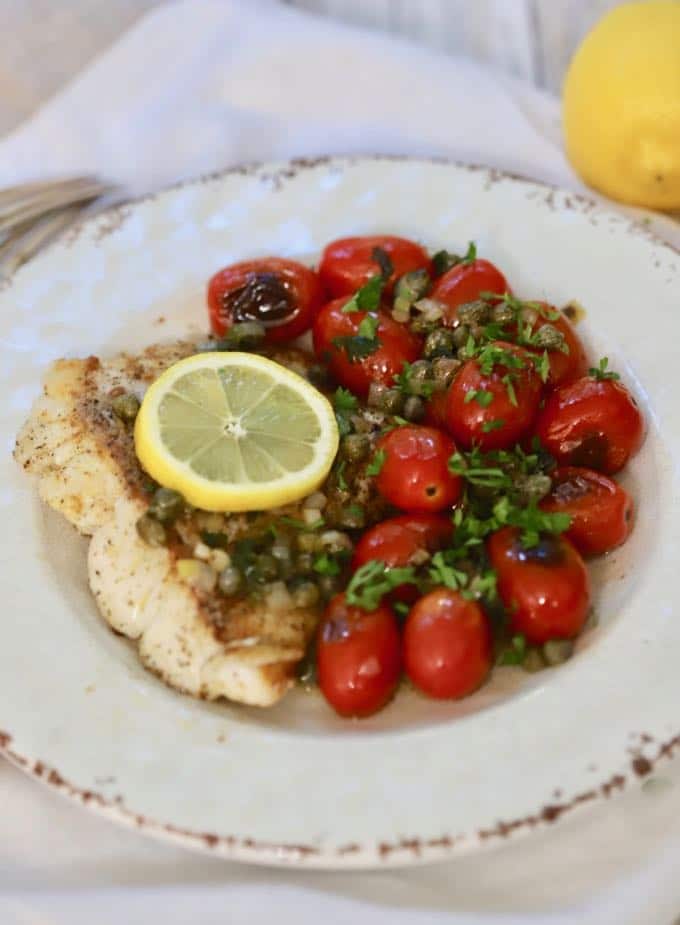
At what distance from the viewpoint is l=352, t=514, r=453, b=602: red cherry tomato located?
223 centimetres

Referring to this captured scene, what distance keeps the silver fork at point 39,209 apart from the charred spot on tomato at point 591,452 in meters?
1.91

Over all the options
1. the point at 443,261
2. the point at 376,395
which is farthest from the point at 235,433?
the point at 443,261

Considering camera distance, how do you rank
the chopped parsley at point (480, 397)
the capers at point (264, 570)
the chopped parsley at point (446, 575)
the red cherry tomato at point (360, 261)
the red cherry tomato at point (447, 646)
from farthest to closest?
the red cherry tomato at point (360, 261) < the chopped parsley at point (480, 397) < the capers at point (264, 570) < the chopped parsley at point (446, 575) < the red cherry tomato at point (447, 646)

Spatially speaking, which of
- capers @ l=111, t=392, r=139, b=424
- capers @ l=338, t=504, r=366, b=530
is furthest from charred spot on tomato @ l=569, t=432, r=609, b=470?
capers @ l=111, t=392, r=139, b=424

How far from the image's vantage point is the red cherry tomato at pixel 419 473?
92.3 inches

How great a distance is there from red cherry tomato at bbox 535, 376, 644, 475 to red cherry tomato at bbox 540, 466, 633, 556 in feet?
0.39

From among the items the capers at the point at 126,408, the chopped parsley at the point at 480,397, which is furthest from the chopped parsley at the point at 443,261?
the capers at the point at 126,408

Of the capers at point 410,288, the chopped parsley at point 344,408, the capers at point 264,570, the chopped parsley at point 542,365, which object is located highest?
the chopped parsley at point 542,365

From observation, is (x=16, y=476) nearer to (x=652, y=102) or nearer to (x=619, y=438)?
(x=619, y=438)

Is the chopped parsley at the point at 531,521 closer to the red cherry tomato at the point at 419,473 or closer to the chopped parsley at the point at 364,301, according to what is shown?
the red cherry tomato at the point at 419,473

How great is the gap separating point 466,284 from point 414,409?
1.57 ft

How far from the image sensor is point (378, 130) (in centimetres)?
376

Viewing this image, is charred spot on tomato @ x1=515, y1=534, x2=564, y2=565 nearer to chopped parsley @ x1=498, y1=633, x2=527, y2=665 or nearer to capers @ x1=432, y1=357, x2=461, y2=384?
chopped parsley @ x1=498, y1=633, x2=527, y2=665

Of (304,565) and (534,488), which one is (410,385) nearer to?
(534,488)
